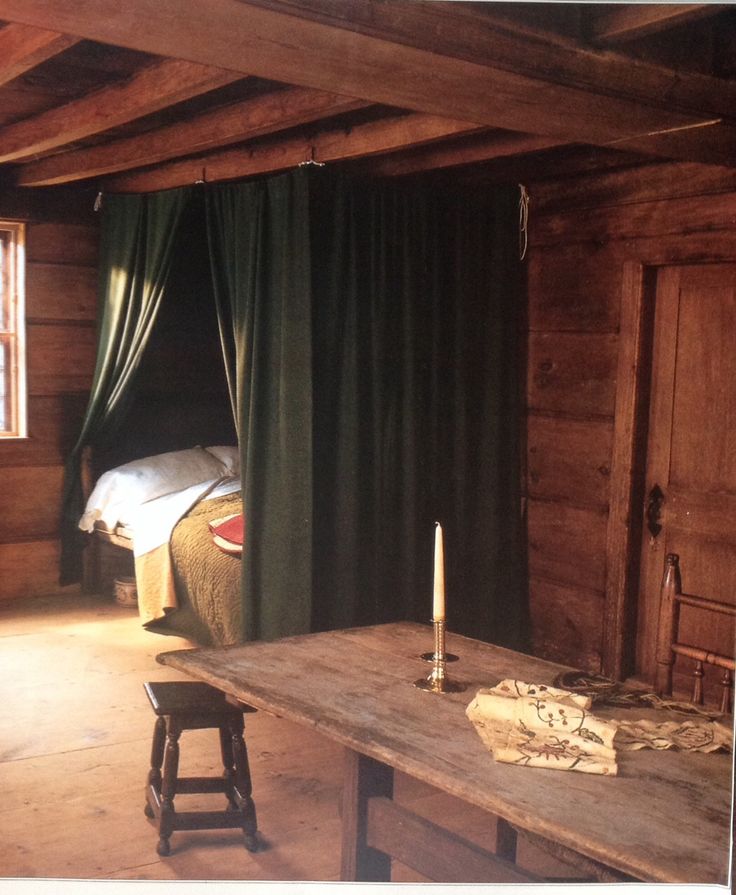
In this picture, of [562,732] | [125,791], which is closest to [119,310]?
[125,791]

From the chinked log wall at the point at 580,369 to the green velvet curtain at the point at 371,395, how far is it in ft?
0.40

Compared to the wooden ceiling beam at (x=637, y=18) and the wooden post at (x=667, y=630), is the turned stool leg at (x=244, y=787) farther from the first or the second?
the wooden ceiling beam at (x=637, y=18)

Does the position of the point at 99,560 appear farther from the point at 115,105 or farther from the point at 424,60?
the point at 424,60

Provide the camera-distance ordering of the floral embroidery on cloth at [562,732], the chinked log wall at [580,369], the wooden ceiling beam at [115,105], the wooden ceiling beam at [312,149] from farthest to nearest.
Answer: the chinked log wall at [580,369], the wooden ceiling beam at [312,149], the wooden ceiling beam at [115,105], the floral embroidery on cloth at [562,732]

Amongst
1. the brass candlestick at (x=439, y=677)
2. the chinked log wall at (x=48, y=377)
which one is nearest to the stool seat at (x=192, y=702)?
the brass candlestick at (x=439, y=677)

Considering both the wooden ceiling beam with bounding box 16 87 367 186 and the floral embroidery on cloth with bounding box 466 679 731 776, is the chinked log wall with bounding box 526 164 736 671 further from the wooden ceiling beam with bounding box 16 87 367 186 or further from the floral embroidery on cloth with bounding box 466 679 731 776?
the floral embroidery on cloth with bounding box 466 679 731 776

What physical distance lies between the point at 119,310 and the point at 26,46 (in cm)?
266

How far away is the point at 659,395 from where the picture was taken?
14.3 ft

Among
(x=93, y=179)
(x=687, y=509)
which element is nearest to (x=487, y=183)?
(x=687, y=509)

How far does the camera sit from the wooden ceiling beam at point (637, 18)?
2.36 meters

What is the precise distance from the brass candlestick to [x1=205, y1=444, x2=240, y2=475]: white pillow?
375 centimetres

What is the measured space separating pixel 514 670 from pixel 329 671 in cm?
46

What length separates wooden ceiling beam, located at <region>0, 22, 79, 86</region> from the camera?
3.05m

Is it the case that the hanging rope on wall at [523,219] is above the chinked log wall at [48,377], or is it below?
above
